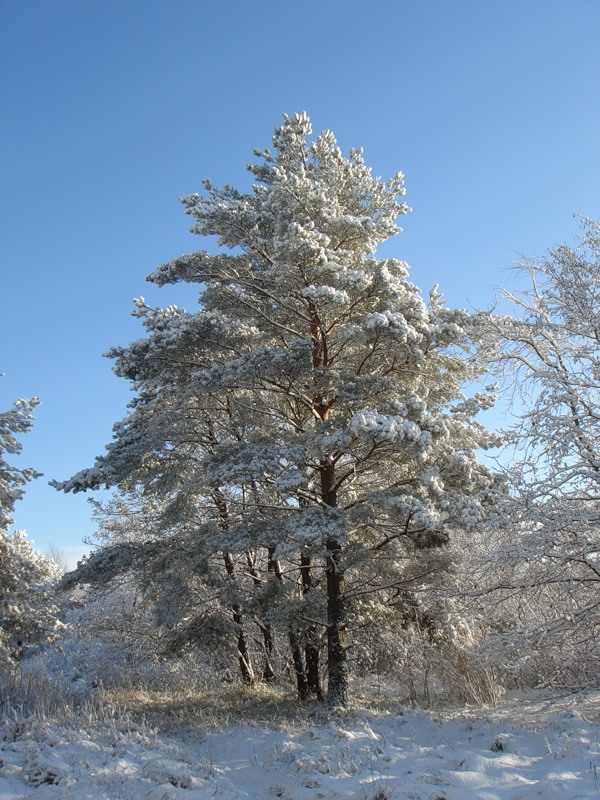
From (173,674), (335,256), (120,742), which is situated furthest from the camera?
(173,674)

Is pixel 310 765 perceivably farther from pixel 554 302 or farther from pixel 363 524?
pixel 554 302

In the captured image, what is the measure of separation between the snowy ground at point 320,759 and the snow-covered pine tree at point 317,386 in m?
2.56

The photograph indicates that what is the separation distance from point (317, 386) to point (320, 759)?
6.30 meters

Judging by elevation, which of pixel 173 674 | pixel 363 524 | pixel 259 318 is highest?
pixel 259 318

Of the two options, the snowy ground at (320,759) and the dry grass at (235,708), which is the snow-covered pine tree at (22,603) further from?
the snowy ground at (320,759)

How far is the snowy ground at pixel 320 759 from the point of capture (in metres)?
5.73

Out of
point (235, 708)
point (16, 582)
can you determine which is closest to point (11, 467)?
point (16, 582)

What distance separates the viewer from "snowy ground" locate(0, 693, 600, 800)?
5.73 m

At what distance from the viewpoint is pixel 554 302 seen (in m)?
8.64

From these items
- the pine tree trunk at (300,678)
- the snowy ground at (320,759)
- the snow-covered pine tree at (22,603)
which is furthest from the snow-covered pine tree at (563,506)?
the snow-covered pine tree at (22,603)

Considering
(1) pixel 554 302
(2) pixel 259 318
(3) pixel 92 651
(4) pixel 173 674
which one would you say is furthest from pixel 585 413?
(3) pixel 92 651

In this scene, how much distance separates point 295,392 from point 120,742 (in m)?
7.23

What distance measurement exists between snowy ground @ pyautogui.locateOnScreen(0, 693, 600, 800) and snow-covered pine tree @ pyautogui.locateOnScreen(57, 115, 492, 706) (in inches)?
101

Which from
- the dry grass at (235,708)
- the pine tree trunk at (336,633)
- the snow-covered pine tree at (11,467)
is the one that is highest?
the snow-covered pine tree at (11,467)
